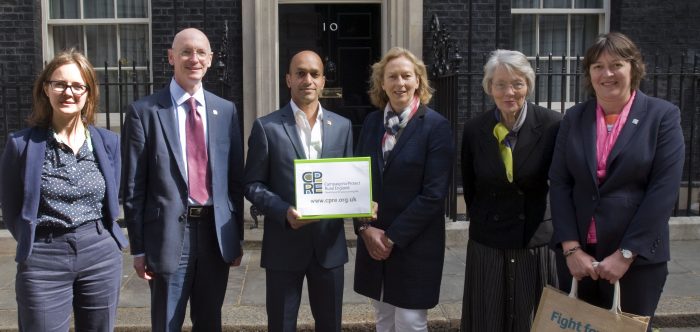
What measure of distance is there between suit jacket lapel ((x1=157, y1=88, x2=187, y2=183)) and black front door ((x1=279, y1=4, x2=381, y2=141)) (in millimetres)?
4630

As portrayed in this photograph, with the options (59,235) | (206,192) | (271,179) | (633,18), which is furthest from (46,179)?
(633,18)

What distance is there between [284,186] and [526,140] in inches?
47.5

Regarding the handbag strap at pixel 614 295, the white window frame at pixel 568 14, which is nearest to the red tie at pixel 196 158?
the handbag strap at pixel 614 295

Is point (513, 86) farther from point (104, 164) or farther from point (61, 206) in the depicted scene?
point (61, 206)

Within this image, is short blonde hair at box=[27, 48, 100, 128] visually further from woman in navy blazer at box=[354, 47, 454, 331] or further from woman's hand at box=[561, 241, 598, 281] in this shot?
woman's hand at box=[561, 241, 598, 281]

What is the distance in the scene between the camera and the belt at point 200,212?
10.6ft

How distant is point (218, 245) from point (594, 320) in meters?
1.78

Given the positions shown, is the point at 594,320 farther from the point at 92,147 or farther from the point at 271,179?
the point at 92,147

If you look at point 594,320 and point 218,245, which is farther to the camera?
point 218,245

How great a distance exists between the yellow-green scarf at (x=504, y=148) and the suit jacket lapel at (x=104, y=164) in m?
1.85

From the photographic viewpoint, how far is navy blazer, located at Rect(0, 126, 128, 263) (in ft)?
9.36

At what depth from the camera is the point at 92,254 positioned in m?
2.98

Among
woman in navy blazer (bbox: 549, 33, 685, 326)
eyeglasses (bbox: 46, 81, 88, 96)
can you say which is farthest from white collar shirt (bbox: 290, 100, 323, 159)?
woman in navy blazer (bbox: 549, 33, 685, 326)

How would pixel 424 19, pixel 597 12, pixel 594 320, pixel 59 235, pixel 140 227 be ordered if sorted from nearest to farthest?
pixel 594 320 → pixel 59 235 → pixel 140 227 → pixel 424 19 → pixel 597 12
